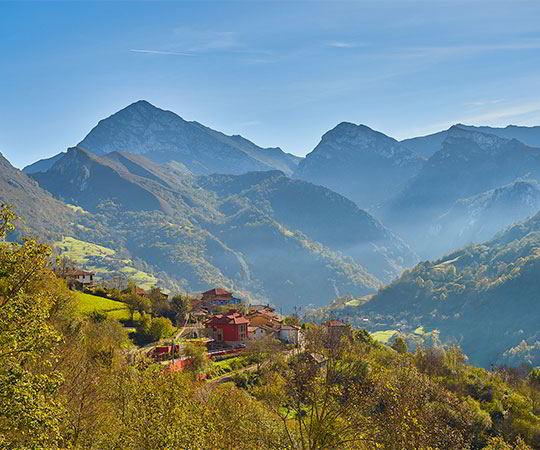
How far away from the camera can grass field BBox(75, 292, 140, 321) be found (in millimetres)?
87250

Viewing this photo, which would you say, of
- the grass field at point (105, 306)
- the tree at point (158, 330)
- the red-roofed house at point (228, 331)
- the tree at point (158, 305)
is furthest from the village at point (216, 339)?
the grass field at point (105, 306)

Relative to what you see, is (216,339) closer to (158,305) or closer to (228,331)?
(228,331)

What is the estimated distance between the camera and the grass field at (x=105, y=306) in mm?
87250

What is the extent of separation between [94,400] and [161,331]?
180ft

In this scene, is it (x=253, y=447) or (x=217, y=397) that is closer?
(x=253, y=447)

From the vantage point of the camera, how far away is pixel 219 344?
327 ft

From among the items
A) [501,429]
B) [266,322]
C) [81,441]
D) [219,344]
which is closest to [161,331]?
[219,344]

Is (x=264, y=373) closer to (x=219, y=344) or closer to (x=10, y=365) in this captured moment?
(x=219, y=344)

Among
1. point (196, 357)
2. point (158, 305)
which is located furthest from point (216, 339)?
point (196, 357)

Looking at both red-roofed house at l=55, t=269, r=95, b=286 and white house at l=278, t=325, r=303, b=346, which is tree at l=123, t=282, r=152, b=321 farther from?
white house at l=278, t=325, r=303, b=346

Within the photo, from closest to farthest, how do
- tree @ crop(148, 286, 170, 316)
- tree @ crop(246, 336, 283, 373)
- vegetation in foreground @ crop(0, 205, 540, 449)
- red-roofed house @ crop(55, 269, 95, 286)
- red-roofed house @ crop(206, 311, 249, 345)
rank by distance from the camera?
vegetation in foreground @ crop(0, 205, 540, 449)
tree @ crop(246, 336, 283, 373)
red-roofed house @ crop(206, 311, 249, 345)
tree @ crop(148, 286, 170, 316)
red-roofed house @ crop(55, 269, 95, 286)

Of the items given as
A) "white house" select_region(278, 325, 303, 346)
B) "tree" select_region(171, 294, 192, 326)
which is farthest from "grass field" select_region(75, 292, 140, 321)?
"white house" select_region(278, 325, 303, 346)

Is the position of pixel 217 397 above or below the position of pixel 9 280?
below

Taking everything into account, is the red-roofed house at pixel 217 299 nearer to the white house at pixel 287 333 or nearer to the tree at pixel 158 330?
the white house at pixel 287 333
